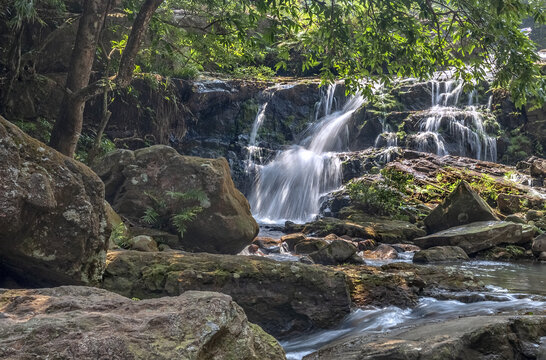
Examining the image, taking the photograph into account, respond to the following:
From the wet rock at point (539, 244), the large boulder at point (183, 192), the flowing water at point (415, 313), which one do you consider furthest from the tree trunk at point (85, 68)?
the wet rock at point (539, 244)

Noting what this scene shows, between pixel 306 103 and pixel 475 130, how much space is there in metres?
8.56

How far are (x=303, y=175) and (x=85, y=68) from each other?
1239 cm

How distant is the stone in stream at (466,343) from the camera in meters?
2.73

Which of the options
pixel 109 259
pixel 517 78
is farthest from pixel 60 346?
pixel 517 78

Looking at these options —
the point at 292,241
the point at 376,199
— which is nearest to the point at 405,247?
the point at 292,241

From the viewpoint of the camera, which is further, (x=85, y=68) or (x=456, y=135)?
(x=456, y=135)

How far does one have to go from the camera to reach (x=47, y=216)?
132 inches

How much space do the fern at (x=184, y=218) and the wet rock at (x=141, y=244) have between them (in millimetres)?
655

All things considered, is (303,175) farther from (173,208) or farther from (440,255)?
(173,208)

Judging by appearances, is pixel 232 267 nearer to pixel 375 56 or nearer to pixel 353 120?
pixel 375 56

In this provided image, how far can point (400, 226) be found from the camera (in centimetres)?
1166

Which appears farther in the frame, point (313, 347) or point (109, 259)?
point (109, 259)

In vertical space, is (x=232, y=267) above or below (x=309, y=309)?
above

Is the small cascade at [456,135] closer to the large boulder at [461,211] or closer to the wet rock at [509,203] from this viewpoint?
the wet rock at [509,203]
